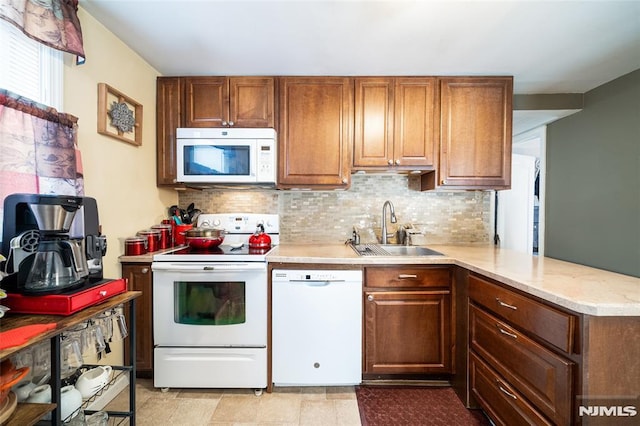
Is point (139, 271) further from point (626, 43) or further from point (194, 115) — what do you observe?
point (626, 43)

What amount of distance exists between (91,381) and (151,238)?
931 millimetres

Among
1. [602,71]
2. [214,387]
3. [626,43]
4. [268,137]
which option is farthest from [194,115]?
[602,71]

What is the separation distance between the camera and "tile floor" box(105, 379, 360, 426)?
5.39ft

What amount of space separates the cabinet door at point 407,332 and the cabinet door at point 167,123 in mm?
1820

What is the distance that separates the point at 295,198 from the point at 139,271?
1.31 m

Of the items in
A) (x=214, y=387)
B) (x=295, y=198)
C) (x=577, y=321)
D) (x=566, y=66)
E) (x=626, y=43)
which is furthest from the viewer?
(x=295, y=198)

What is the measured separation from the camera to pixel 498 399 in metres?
1.44

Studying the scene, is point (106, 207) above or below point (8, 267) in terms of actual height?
above

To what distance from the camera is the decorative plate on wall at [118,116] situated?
1.68 metres

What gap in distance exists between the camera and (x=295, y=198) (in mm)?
2578

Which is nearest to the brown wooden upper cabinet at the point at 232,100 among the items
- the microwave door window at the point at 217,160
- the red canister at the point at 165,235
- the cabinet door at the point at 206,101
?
the cabinet door at the point at 206,101

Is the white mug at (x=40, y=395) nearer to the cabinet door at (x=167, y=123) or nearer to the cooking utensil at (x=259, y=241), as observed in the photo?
the cooking utensil at (x=259, y=241)

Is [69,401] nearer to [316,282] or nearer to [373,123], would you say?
[316,282]
